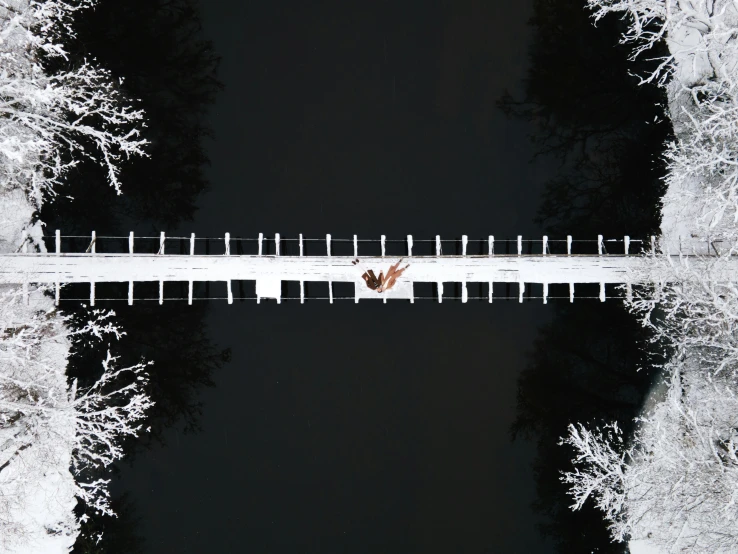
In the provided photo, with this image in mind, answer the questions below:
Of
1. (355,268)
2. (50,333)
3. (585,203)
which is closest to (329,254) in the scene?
(355,268)

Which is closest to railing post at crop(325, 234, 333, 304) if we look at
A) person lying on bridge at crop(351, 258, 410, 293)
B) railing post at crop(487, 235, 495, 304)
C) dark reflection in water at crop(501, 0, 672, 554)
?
person lying on bridge at crop(351, 258, 410, 293)

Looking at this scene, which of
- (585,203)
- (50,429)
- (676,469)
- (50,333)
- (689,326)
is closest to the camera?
(676,469)

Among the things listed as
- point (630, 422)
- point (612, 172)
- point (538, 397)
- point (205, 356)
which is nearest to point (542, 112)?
point (612, 172)

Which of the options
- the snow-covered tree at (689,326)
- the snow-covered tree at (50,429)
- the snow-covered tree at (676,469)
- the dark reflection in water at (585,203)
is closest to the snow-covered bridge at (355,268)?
the dark reflection in water at (585,203)

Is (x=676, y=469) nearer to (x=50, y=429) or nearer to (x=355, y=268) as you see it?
(x=355, y=268)

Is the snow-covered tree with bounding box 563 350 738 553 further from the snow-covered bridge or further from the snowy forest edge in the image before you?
the snowy forest edge

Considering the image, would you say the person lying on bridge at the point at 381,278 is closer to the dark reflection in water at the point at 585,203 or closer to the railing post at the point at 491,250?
the railing post at the point at 491,250
